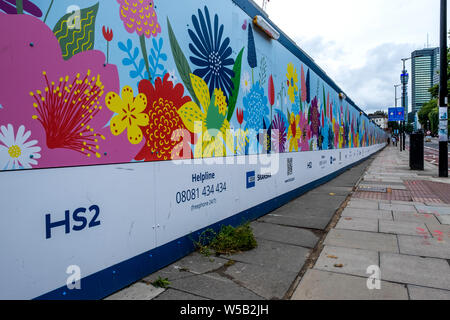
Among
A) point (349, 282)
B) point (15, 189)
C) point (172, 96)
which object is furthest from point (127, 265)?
point (349, 282)

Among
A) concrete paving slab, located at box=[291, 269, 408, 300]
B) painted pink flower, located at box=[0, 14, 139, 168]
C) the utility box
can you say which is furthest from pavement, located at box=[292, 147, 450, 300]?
the utility box

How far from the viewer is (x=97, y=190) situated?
2.57 m

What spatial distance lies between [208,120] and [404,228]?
3607mm

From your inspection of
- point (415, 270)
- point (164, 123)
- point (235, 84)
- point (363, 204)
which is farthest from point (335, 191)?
point (164, 123)

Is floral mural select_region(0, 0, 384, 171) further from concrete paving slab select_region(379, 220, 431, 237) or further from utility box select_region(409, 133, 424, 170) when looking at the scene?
utility box select_region(409, 133, 424, 170)

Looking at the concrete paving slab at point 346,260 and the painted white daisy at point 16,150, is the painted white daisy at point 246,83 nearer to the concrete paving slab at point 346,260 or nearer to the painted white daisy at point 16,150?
the concrete paving slab at point 346,260

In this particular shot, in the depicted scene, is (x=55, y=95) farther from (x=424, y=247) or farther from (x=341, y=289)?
(x=424, y=247)

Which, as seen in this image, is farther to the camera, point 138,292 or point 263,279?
point 263,279

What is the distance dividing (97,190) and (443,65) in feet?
44.0

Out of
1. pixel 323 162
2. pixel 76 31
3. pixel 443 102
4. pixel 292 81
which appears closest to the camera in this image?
pixel 76 31

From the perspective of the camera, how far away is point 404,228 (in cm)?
495

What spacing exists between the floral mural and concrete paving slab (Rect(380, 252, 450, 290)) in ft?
8.14

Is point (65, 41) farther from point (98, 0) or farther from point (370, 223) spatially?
point (370, 223)
